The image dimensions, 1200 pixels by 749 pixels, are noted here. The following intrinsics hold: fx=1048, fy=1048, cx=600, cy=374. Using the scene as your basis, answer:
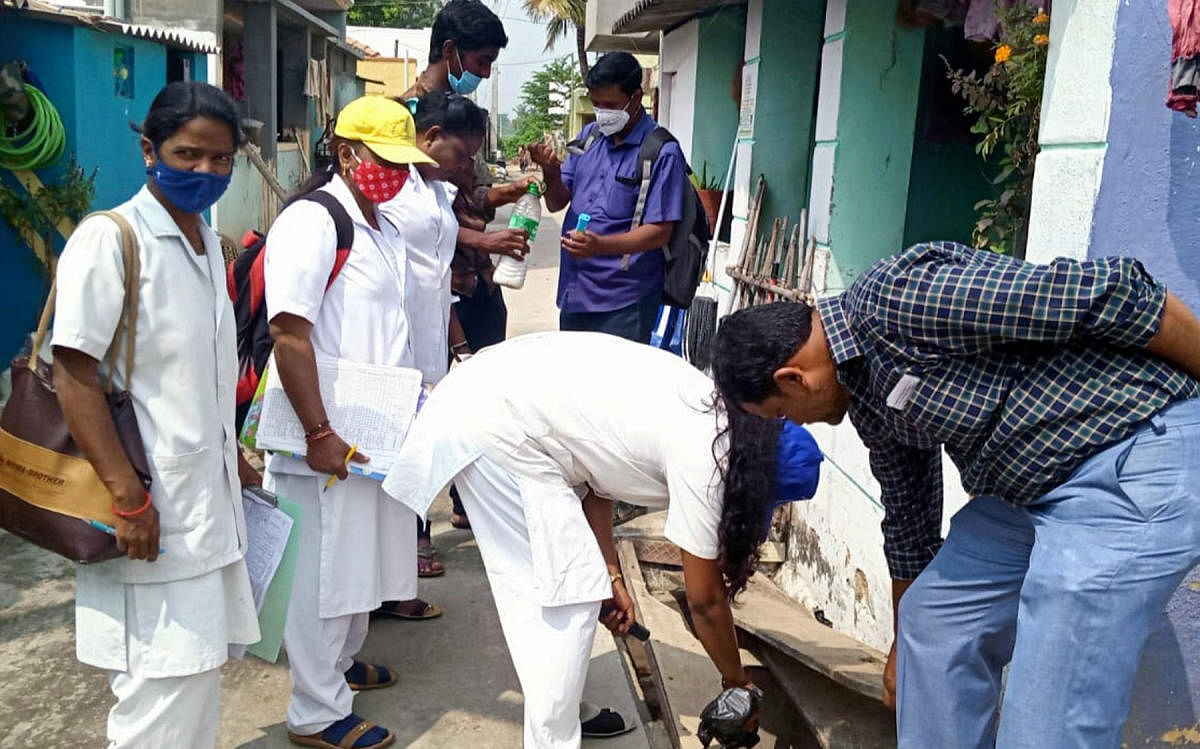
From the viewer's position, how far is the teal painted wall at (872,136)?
4.72m

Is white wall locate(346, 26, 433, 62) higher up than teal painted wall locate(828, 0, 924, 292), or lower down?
higher up

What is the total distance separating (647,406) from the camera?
2.48 m

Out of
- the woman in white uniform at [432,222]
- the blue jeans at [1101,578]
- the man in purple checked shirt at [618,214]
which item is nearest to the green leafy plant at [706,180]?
the man in purple checked shirt at [618,214]

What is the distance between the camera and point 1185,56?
213cm

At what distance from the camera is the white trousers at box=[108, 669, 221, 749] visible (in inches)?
90.7

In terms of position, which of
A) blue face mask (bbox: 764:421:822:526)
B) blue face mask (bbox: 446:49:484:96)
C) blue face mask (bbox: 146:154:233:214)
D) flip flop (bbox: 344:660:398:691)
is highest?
blue face mask (bbox: 446:49:484:96)

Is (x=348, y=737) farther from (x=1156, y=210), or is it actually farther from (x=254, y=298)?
(x=1156, y=210)

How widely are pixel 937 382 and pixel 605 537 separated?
53.5 inches

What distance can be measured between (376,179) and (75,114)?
5.71 meters

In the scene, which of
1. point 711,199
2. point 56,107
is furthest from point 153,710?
point 56,107

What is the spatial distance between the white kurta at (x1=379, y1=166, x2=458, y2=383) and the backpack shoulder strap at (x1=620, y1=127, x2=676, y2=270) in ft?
3.64

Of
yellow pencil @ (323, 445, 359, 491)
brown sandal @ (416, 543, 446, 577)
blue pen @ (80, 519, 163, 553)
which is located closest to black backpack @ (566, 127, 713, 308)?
brown sandal @ (416, 543, 446, 577)

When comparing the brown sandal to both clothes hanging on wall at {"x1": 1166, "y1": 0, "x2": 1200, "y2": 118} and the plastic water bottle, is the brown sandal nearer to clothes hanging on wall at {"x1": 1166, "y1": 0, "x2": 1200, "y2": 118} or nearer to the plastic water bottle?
the plastic water bottle

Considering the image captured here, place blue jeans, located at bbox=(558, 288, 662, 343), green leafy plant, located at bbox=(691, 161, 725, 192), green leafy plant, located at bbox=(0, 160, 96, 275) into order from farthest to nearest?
1. green leafy plant, located at bbox=(691, 161, 725, 192)
2. green leafy plant, located at bbox=(0, 160, 96, 275)
3. blue jeans, located at bbox=(558, 288, 662, 343)
